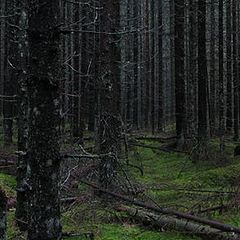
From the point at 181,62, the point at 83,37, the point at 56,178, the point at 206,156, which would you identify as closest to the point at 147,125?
the point at 83,37

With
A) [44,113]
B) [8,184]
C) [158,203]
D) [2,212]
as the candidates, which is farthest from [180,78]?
[2,212]

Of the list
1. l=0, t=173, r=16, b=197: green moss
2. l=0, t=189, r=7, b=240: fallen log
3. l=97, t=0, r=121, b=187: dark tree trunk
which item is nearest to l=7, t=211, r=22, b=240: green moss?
l=97, t=0, r=121, b=187: dark tree trunk

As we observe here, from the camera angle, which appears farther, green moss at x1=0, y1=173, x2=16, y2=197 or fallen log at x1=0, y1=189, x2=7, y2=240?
green moss at x1=0, y1=173, x2=16, y2=197

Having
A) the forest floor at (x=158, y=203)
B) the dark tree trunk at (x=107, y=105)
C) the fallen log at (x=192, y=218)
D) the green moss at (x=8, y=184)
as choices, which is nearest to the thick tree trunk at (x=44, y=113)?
the forest floor at (x=158, y=203)

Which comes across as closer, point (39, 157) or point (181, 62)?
point (39, 157)

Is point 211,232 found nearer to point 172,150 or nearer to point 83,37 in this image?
point 172,150

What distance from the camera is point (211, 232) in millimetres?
7234

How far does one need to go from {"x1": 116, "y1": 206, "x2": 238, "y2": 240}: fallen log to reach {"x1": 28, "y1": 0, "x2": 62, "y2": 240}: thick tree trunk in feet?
8.71

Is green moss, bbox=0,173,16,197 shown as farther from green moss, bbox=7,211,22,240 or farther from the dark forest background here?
green moss, bbox=7,211,22,240

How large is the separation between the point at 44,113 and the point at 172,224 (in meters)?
3.37

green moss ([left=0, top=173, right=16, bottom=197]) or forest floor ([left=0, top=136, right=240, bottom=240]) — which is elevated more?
forest floor ([left=0, top=136, right=240, bottom=240])

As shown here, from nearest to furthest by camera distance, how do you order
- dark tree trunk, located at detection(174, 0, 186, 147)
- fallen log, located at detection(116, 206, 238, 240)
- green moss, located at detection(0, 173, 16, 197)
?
fallen log, located at detection(116, 206, 238, 240), green moss, located at detection(0, 173, 16, 197), dark tree trunk, located at detection(174, 0, 186, 147)

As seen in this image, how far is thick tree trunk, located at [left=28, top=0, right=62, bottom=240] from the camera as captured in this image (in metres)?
5.41

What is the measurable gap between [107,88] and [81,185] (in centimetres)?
254
